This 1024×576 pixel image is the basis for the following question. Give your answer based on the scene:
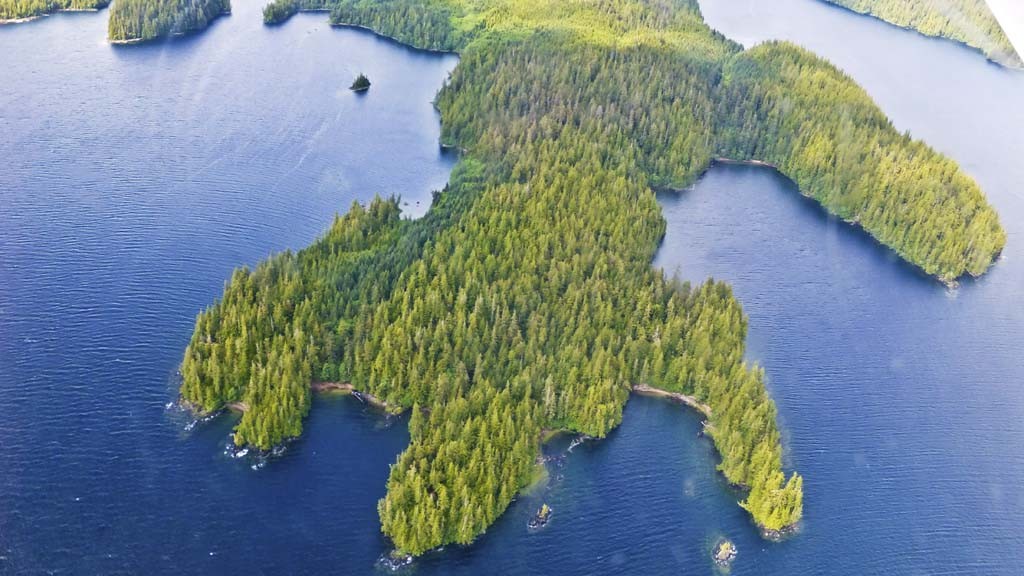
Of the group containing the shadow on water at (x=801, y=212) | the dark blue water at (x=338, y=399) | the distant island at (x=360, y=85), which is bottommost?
the dark blue water at (x=338, y=399)

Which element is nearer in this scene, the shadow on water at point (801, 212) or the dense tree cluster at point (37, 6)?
the shadow on water at point (801, 212)

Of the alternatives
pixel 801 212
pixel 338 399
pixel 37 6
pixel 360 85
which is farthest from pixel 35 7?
pixel 801 212

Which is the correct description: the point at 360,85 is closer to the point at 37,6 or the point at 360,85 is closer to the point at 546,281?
the point at 37,6

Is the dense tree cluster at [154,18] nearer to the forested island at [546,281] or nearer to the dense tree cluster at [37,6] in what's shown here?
the dense tree cluster at [37,6]

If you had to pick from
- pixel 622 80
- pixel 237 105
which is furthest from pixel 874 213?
pixel 237 105

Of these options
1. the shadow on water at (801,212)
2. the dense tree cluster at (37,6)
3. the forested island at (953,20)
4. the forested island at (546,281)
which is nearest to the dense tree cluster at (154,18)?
the dense tree cluster at (37,6)

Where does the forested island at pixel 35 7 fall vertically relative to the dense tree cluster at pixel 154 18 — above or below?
below

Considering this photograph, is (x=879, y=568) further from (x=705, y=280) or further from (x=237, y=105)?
(x=237, y=105)
